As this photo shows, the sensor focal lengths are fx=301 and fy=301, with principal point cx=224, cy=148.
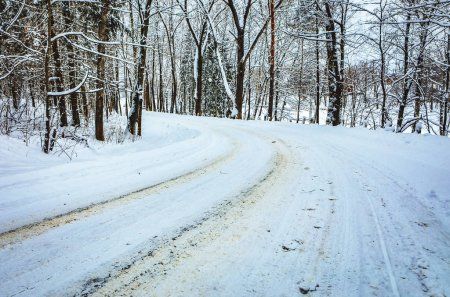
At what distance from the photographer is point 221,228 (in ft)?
11.6

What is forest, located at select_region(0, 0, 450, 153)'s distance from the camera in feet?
27.0

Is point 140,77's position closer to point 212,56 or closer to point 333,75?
point 333,75

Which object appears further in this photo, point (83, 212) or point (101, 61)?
point (101, 61)

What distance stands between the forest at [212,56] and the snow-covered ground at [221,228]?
119 inches

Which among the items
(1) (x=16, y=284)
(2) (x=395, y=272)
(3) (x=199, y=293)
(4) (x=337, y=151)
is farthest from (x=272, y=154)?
(1) (x=16, y=284)

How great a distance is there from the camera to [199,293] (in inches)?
95.5

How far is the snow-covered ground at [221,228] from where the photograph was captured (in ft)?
8.48

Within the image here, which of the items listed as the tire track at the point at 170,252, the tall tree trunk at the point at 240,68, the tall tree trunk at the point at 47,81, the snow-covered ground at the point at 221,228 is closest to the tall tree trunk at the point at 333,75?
the tall tree trunk at the point at 240,68

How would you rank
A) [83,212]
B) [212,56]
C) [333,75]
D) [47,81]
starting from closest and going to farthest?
[83,212] < [47,81] < [333,75] < [212,56]

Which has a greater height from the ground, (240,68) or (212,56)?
(212,56)

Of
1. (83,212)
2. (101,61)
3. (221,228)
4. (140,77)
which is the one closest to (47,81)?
(101,61)

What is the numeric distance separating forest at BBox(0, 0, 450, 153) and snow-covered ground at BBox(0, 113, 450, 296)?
3.03 m

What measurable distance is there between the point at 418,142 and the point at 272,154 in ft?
15.0

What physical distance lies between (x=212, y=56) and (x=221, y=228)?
126ft
